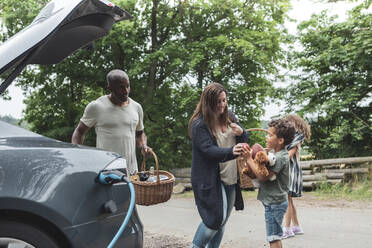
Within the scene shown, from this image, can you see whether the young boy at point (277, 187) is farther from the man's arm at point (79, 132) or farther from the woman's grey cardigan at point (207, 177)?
the man's arm at point (79, 132)

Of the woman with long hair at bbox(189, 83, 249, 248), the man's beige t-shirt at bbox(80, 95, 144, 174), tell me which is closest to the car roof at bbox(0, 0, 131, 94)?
the woman with long hair at bbox(189, 83, 249, 248)

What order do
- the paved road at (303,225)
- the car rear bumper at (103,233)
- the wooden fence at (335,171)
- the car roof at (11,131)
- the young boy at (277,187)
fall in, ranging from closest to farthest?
the car rear bumper at (103,233), the car roof at (11,131), the young boy at (277,187), the paved road at (303,225), the wooden fence at (335,171)

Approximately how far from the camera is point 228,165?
3686mm

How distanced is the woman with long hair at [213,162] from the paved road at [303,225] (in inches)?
73.3

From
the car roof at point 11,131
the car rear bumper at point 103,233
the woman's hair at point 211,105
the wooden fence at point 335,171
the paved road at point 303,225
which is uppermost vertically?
the woman's hair at point 211,105

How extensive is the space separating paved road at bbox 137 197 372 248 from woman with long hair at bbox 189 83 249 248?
73.3 inches

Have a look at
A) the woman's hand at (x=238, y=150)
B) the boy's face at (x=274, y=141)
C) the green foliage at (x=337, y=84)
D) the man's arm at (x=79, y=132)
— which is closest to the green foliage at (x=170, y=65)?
the green foliage at (x=337, y=84)

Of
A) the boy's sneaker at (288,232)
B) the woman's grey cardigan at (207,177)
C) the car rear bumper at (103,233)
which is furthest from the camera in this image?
the boy's sneaker at (288,232)

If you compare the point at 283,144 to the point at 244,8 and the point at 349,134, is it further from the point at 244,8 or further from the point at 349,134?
the point at 244,8

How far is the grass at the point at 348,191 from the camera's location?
9.45 meters

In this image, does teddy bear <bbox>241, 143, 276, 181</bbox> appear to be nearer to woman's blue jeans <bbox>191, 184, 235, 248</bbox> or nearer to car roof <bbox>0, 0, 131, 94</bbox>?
woman's blue jeans <bbox>191, 184, 235, 248</bbox>

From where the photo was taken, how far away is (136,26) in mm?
15297

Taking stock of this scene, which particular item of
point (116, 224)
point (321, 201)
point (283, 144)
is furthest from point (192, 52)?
point (116, 224)

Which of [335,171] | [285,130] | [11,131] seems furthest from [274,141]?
[335,171]
